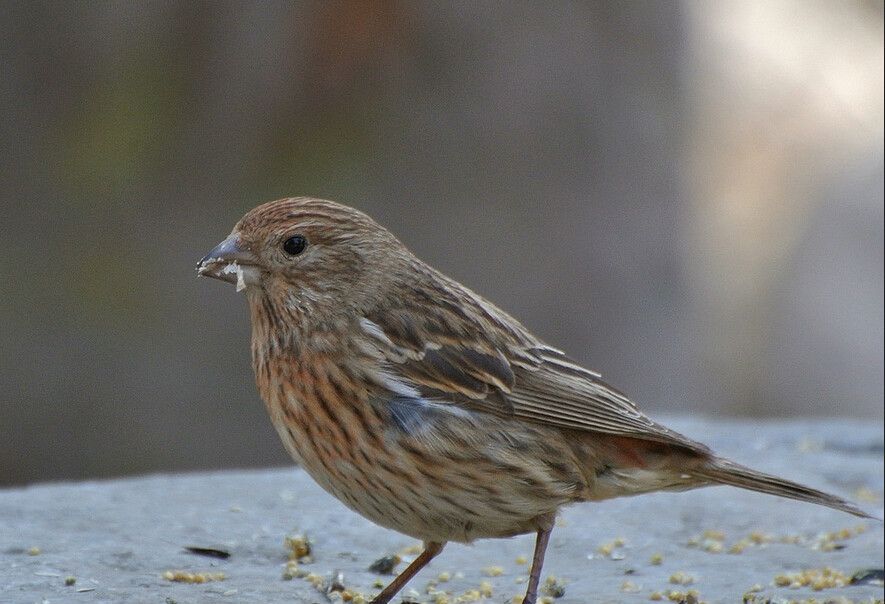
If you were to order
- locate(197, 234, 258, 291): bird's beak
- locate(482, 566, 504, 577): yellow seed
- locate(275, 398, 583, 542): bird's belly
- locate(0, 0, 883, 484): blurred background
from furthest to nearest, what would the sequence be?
locate(0, 0, 883, 484): blurred background, locate(482, 566, 504, 577): yellow seed, locate(197, 234, 258, 291): bird's beak, locate(275, 398, 583, 542): bird's belly

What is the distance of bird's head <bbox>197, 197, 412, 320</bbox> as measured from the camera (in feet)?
15.6

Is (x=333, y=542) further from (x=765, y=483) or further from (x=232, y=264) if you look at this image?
(x=765, y=483)

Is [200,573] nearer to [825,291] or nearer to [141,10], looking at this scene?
[141,10]

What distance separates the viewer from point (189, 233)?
10625mm

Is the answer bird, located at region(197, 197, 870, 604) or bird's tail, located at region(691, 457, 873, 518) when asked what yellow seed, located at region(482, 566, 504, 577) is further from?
bird's tail, located at region(691, 457, 873, 518)

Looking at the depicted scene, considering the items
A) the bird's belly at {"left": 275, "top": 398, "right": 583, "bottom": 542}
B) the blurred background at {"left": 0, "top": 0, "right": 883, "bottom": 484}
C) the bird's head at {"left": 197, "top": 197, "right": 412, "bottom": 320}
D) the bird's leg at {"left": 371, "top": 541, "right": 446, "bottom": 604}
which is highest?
the blurred background at {"left": 0, "top": 0, "right": 883, "bottom": 484}

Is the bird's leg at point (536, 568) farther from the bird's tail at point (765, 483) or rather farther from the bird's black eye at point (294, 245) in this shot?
the bird's black eye at point (294, 245)

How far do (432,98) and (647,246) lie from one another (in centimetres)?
209

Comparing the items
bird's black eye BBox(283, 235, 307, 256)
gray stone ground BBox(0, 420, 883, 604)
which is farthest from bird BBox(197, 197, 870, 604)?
gray stone ground BBox(0, 420, 883, 604)

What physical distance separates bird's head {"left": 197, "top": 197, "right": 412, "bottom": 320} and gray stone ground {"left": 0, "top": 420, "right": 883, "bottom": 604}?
96cm

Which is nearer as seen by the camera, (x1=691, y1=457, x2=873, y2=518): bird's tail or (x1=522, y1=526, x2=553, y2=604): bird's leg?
(x1=522, y1=526, x2=553, y2=604): bird's leg

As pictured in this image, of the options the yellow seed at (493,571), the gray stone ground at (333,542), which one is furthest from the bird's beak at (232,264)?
the yellow seed at (493,571)

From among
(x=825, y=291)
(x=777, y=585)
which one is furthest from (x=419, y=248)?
(x=777, y=585)

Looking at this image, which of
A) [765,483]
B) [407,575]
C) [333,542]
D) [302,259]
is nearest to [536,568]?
[407,575]
